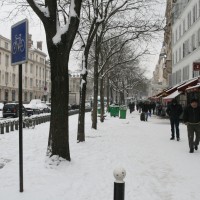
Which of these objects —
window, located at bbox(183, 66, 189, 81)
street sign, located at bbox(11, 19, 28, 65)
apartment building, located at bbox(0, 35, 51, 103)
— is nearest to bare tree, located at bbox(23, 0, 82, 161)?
street sign, located at bbox(11, 19, 28, 65)

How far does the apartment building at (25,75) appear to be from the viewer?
7406 cm

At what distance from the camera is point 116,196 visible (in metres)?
4.29

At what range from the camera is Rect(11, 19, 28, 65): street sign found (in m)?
6.40

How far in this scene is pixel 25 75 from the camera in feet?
288

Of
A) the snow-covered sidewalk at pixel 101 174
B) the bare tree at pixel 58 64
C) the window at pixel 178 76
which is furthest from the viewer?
the window at pixel 178 76

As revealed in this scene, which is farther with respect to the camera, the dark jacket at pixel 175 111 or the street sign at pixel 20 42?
the dark jacket at pixel 175 111

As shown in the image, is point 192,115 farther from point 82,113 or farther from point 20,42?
point 20,42

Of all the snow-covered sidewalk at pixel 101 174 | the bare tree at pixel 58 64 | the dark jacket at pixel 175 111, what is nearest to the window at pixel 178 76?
the dark jacket at pixel 175 111

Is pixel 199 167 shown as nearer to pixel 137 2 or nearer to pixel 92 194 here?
pixel 92 194

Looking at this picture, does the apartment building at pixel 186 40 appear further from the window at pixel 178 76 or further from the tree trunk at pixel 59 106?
the tree trunk at pixel 59 106

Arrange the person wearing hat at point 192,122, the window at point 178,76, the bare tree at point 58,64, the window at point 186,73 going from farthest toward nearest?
the window at point 178,76
the window at point 186,73
the person wearing hat at point 192,122
the bare tree at point 58,64

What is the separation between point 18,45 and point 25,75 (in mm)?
82838

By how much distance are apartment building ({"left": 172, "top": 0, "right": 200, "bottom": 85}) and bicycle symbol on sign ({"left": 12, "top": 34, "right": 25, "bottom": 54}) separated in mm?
22641

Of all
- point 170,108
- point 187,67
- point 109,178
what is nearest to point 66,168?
point 109,178
